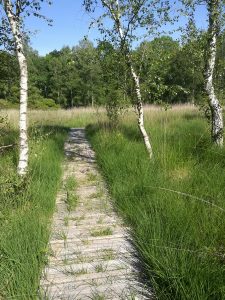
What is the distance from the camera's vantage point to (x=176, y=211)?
407cm

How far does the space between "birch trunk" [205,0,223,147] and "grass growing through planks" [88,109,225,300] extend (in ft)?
2.03

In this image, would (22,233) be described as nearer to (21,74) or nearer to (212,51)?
(21,74)

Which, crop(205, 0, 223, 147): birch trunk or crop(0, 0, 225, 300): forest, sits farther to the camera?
crop(205, 0, 223, 147): birch trunk

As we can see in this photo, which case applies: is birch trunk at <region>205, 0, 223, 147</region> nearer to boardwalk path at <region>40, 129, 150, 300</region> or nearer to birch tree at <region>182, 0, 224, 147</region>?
birch tree at <region>182, 0, 224, 147</region>

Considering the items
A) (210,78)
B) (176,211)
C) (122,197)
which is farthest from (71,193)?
(210,78)

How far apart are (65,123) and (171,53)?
14.3 metres

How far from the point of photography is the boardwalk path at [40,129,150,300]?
331 cm

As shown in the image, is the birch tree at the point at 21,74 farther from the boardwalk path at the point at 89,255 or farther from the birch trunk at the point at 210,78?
the birch trunk at the point at 210,78

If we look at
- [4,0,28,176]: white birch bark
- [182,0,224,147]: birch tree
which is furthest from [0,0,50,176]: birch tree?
[182,0,224,147]: birch tree

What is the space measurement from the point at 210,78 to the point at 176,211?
5226 mm

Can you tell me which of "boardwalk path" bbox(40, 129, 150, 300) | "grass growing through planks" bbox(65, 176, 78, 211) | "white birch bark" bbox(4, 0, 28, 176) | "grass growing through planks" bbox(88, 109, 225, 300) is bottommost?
"boardwalk path" bbox(40, 129, 150, 300)

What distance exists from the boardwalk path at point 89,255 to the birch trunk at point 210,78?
315 cm

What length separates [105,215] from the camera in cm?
525

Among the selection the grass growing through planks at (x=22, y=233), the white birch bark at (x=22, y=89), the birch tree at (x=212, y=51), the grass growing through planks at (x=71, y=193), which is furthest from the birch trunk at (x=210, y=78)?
the white birch bark at (x=22, y=89)
